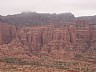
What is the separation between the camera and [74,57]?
179500 mm

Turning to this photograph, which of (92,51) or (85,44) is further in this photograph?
(85,44)

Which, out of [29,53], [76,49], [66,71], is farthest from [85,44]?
[66,71]

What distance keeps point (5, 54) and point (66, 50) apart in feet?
114

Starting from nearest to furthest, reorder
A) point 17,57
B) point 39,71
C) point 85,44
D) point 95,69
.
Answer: point 39,71
point 95,69
point 17,57
point 85,44

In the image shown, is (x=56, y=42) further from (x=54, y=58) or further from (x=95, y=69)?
(x=95, y=69)

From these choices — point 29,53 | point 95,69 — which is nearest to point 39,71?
point 95,69

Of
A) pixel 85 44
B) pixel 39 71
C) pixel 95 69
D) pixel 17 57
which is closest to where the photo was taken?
pixel 39 71

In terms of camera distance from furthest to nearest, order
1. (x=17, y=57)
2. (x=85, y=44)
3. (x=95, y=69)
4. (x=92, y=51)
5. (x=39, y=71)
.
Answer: (x=85, y=44), (x=92, y=51), (x=17, y=57), (x=95, y=69), (x=39, y=71)

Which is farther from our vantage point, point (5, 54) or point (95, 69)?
point (5, 54)

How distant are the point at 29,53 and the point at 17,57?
49.0ft

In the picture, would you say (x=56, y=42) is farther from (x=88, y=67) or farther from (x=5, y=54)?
(x=88, y=67)

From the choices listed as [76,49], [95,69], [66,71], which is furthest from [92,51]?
[66,71]

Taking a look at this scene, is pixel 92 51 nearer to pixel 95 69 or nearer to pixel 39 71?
pixel 95 69

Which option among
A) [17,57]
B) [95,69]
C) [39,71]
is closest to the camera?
[39,71]
